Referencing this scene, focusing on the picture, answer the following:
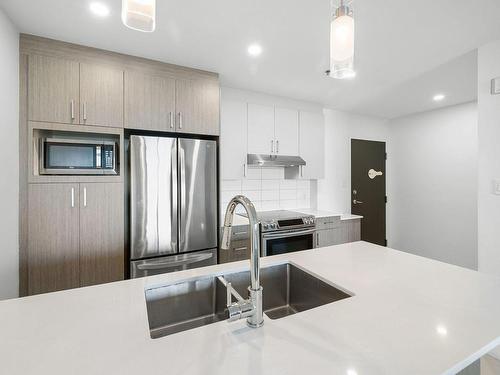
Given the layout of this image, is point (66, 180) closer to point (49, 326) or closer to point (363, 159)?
point (49, 326)

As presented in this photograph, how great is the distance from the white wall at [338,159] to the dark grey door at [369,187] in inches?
4.7

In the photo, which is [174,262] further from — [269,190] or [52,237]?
[269,190]

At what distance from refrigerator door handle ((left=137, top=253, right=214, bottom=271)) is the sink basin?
1.09 m

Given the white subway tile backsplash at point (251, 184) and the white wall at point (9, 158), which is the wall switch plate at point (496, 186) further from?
the white wall at point (9, 158)

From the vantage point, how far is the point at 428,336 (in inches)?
29.3

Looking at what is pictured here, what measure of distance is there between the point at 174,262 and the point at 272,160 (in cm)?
158

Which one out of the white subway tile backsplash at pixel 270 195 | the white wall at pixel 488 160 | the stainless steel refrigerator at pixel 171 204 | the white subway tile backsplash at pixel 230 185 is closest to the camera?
the white wall at pixel 488 160

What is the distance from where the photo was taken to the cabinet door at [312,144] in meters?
3.35

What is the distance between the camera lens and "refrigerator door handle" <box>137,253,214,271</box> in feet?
6.98

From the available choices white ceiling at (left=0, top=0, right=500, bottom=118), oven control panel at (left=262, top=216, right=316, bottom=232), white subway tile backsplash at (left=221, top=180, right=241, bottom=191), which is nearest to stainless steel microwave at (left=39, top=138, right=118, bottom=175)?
white ceiling at (left=0, top=0, right=500, bottom=118)

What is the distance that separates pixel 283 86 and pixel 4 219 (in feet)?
8.91

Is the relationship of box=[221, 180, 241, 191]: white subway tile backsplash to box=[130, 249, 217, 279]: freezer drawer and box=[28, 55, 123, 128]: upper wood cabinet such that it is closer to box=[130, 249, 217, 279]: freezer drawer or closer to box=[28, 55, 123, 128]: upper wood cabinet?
box=[130, 249, 217, 279]: freezer drawer

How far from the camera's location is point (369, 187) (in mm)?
4254

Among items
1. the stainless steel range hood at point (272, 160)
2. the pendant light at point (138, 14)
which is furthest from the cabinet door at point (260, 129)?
the pendant light at point (138, 14)
